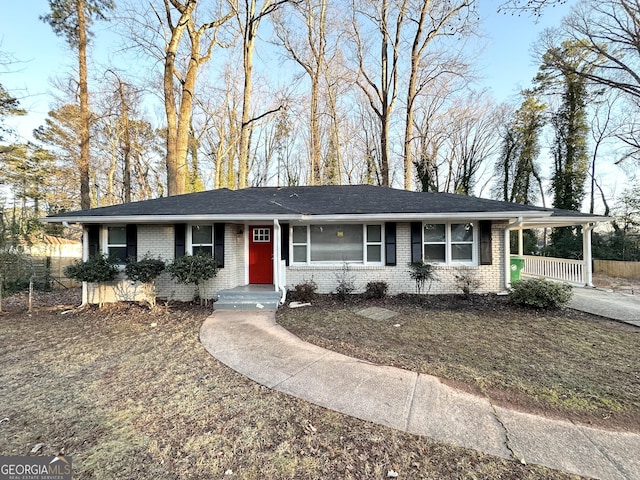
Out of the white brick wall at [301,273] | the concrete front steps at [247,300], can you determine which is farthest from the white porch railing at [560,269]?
the concrete front steps at [247,300]

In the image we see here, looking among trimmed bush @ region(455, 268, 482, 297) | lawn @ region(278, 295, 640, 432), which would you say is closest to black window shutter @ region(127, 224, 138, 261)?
lawn @ region(278, 295, 640, 432)

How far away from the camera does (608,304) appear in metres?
7.59

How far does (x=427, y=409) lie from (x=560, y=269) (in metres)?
11.6

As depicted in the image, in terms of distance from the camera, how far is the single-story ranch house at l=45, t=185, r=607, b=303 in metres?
7.89

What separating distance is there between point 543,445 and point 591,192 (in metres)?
26.0

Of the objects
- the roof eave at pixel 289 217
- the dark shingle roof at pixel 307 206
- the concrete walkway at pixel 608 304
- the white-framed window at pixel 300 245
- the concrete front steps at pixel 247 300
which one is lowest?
the concrete walkway at pixel 608 304

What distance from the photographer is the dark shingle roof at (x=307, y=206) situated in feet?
25.0

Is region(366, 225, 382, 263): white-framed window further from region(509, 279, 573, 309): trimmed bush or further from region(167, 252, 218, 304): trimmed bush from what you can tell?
region(167, 252, 218, 304): trimmed bush

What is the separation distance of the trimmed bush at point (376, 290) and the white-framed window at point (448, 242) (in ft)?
5.33

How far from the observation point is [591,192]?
20828 millimetres

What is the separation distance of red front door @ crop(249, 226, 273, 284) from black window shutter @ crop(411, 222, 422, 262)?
436 cm

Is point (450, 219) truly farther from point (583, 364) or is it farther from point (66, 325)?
point (66, 325)

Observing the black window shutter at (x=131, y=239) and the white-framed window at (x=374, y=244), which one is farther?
the white-framed window at (x=374, y=244)

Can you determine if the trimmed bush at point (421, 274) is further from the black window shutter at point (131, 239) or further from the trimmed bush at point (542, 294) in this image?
the black window shutter at point (131, 239)
